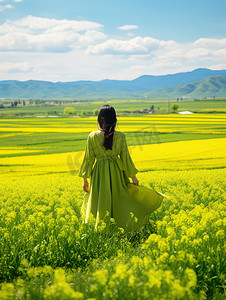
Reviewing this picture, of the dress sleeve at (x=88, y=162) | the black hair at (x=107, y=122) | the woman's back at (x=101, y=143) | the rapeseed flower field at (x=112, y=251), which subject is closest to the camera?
the rapeseed flower field at (x=112, y=251)

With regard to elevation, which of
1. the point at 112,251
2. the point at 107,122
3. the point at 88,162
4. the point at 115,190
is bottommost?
the point at 112,251

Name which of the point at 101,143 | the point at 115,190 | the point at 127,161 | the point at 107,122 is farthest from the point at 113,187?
the point at 107,122

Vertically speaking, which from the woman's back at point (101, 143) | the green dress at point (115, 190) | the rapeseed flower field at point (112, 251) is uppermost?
the woman's back at point (101, 143)

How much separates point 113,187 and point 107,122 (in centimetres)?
118

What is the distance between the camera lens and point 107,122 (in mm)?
5875

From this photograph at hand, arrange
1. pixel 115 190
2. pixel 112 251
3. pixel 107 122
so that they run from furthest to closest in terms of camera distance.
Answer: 1. pixel 115 190
2. pixel 107 122
3. pixel 112 251

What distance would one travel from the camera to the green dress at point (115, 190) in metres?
6.11

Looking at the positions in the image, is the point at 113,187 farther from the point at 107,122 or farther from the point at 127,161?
the point at 107,122

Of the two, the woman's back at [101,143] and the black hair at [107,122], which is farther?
the woman's back at [101,143]

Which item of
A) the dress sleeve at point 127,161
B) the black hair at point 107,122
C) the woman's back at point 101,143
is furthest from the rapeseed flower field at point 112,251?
the black hair at point 107,122

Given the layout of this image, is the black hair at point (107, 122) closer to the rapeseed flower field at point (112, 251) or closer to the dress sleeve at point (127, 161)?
the dress sleeve at point (127, 161)

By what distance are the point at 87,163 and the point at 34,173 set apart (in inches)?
370

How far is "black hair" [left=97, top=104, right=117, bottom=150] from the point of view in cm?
582

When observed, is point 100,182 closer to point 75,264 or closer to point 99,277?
point 75,264
